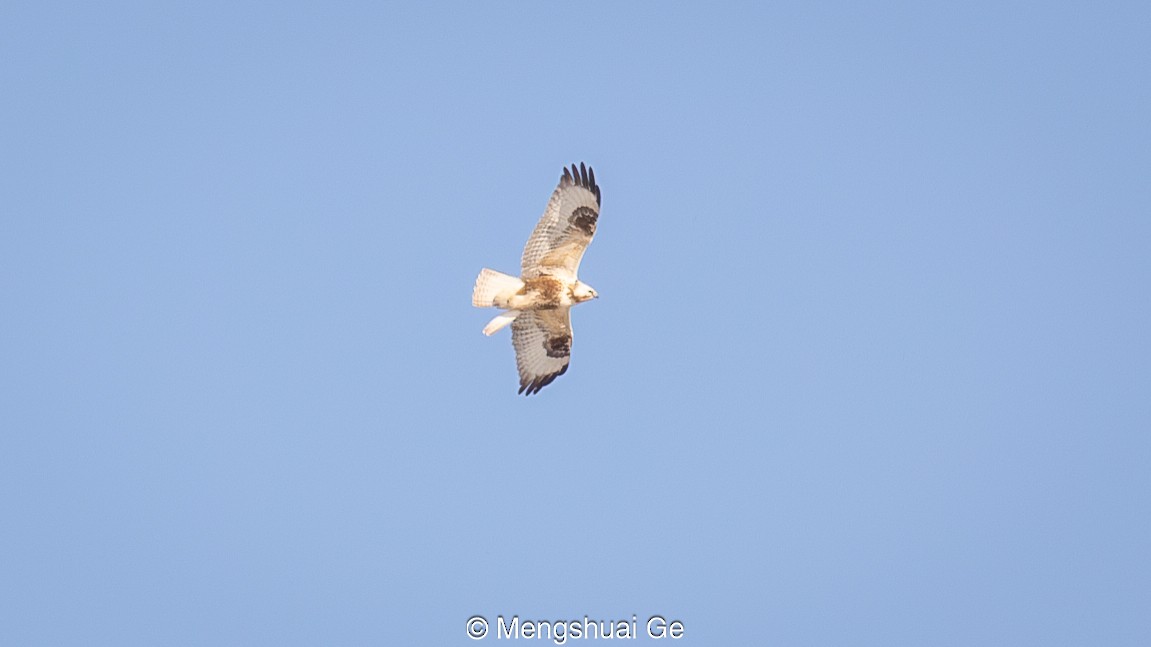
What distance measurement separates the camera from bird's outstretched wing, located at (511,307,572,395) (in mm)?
21656

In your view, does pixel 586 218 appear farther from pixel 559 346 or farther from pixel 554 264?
pixel 559 346

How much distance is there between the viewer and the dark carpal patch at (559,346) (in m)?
21.8

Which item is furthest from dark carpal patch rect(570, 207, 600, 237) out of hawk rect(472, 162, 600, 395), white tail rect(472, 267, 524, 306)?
white tail rect(472, 267, 524, 306)

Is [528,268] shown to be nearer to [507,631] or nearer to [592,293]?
[592,293]

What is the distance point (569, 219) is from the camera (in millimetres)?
20969

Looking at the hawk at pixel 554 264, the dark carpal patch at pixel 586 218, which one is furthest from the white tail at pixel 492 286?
the dark carpal patch at pixel 586 218

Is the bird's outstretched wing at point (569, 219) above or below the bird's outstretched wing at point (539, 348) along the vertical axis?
above

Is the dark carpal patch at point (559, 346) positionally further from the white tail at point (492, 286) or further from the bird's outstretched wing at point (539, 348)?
the white tail at point (492, 286)

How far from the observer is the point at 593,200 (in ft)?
68.7

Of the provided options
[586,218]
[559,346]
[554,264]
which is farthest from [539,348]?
[586,218]

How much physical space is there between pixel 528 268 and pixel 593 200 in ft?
2.73

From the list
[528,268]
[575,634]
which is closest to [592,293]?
[528,268]

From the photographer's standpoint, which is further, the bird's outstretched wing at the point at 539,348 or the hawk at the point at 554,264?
the bird's outstretched wing at the point at 539,348

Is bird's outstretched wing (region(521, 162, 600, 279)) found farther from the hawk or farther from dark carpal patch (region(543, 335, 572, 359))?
dark carpal patch (region(543, 335, 572, 359))
